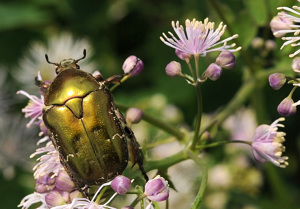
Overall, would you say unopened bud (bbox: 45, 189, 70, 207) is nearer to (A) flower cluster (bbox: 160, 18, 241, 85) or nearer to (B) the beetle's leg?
(B) the beetle's leg

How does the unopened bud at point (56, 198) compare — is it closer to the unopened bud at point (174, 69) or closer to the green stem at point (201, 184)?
the green stem at point (201, 184)

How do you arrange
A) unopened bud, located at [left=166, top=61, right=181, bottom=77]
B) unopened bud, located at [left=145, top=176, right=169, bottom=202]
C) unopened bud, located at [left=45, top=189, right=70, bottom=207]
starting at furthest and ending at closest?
unopened bud, located at [left=166, top=61, right=181, bottom=77] → unopened bud, located at [left=45, top=189, right=70, bottom=207] → unopened bud, located at [left=145, top=176, right=169, bottom=202]

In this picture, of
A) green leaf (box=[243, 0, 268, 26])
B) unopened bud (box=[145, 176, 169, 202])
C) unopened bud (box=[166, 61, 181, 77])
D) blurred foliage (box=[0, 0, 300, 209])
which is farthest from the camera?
blurred foliage (box=[0, 0, 300, 209])

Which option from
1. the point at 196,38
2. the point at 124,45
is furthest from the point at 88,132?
the point at 124,45

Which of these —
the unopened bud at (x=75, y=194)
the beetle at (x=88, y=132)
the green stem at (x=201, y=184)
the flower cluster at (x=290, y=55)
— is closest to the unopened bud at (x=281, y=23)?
the flower cluster at (x=290, y=55)

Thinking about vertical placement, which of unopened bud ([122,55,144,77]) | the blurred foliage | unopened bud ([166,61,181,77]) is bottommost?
the blurred foliage

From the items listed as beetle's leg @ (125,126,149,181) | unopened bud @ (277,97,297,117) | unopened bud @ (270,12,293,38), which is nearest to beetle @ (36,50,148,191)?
beetle's leg @ (125,126,149,181)
